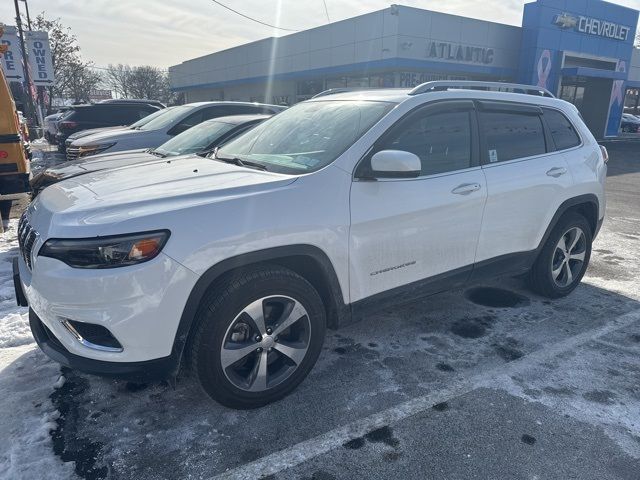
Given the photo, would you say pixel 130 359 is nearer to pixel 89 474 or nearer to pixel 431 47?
pixel 89 474

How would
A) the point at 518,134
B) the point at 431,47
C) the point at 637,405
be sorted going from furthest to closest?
the point at 431,47, the point at 518,134, the point at 637,405

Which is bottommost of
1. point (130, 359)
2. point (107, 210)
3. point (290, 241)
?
point (130, 359)

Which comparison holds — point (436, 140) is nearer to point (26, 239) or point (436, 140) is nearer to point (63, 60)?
point (26, 239)

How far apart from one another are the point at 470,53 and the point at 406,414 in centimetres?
2383

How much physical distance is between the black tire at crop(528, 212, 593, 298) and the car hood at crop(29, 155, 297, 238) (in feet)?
9.02

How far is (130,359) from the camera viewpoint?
2.33 metres

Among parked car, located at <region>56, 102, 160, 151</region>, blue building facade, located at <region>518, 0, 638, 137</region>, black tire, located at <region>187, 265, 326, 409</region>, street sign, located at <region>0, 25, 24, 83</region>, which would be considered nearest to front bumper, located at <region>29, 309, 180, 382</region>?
black tire, located at <region>187, 265, 326, 409</region>

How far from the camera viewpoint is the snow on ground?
232 centimetres

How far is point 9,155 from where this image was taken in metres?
6.80

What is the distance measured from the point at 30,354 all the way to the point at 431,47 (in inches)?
867

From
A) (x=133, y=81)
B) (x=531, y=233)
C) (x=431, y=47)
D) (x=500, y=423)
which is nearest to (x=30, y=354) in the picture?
(x=500, y=423)

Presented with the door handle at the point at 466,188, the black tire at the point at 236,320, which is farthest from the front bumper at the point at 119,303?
the door handle at the point at 466,188

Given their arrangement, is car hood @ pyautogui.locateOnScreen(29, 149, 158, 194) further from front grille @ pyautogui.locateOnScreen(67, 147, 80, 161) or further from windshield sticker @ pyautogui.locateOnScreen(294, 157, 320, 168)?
windshield sticker @ pyautogui.locateOnScreen(294, 157, 320, 168)

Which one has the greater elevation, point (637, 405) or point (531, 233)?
point (531, 233)
